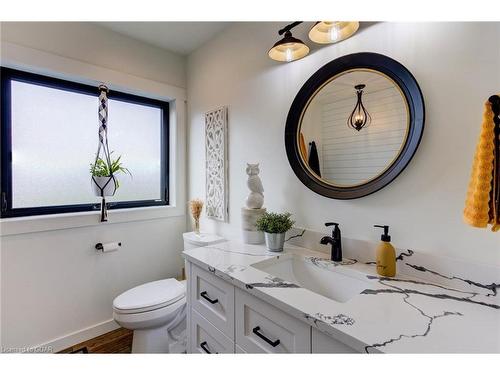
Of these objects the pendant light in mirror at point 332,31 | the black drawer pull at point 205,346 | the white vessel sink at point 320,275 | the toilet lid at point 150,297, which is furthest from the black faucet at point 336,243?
the toilet lid at point 150,297

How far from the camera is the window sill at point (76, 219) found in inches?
60.6

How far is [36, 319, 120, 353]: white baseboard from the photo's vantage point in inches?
65.9

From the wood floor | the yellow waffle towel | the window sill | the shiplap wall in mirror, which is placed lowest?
the wood floor

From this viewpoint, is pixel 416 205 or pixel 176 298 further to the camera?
pixel 176 298

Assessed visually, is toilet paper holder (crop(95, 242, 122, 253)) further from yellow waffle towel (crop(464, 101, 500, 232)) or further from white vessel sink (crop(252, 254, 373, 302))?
→ yellow waffle towel (crop(464, 101, 500, 232))

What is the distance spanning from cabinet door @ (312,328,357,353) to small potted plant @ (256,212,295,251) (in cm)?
60

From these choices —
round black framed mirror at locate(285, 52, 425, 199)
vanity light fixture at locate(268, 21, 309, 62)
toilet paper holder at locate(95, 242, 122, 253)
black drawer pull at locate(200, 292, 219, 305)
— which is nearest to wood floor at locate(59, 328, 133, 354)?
toilet paper holder at locate(95, 242, 122, 253)

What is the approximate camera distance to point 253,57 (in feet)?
5.41

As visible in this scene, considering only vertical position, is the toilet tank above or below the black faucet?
below

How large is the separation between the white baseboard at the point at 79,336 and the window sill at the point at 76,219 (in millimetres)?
752
